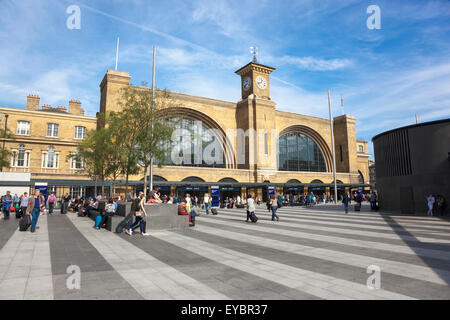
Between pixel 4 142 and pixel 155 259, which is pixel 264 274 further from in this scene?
pixel 4 142

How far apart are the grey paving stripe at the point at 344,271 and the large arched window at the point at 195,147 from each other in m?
32.2

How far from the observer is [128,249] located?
25.8 ft

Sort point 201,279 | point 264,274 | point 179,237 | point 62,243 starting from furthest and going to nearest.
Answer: point 179,237, point 62,243, point 264,274, point 201,279

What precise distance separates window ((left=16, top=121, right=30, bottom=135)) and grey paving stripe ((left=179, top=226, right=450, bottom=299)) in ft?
117

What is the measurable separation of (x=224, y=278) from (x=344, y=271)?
2421 millimetres

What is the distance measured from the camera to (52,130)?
3553cm

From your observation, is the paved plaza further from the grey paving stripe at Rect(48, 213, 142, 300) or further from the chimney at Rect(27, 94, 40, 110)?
the chimney at Rect(27, 94, 40, 110)

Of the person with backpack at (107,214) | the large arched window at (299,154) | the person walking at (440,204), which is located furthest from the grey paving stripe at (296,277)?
the large arched window at (299,154)

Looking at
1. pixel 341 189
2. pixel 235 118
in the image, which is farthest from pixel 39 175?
pixel 341 189

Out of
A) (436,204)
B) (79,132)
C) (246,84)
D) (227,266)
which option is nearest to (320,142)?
(246,84)

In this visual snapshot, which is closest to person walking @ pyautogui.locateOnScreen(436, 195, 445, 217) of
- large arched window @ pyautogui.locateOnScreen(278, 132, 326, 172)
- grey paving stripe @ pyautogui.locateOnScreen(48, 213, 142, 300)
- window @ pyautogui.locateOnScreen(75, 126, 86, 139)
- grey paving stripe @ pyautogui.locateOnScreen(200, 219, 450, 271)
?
grey paving stripe @ pyautogui.locateOnScreen(200, 219, 450, 271)

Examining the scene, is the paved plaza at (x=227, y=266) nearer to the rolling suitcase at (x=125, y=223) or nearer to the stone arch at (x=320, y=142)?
the rolling suitcase at (x=125, y=223)

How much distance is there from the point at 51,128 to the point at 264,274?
3854 centimetres

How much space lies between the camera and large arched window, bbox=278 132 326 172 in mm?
49553
